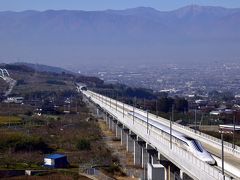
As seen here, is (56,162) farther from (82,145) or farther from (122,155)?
(82,145)

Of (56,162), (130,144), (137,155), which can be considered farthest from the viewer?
(130,144)

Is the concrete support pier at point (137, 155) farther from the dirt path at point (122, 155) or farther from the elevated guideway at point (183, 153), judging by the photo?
the elevated guideway at point (183, 153)

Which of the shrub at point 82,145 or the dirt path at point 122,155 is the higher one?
the shrub at point 82,145

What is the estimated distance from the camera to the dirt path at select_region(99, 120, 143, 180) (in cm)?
3256

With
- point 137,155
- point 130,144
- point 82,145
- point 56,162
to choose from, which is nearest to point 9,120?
point 82,145

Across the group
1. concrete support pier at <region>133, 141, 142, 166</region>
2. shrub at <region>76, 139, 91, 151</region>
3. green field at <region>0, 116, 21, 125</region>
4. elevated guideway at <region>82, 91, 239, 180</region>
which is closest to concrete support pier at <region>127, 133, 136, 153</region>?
elevated guideway at <region>82, 91, 239, 180</region>

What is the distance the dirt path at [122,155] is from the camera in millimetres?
32562

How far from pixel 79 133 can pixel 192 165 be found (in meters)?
32.0

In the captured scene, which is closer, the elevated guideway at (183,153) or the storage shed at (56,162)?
the elevated guideway at (183,153)

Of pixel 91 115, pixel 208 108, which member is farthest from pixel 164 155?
pixel 208 108

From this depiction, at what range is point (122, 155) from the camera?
3984cm

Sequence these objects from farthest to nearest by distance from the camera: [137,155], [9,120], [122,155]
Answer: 1. [9,120]
2. [122,155]
3. [137,155]

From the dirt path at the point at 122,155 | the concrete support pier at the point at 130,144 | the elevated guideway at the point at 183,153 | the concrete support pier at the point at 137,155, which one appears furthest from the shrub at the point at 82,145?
the concrete support pier at the point at 137,155

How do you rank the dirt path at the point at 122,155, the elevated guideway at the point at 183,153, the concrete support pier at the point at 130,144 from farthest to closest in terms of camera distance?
the concrete support pier at the point at 130,144, the dirt path at the point at 122,155, the elevated guideway at the point at 183,153
